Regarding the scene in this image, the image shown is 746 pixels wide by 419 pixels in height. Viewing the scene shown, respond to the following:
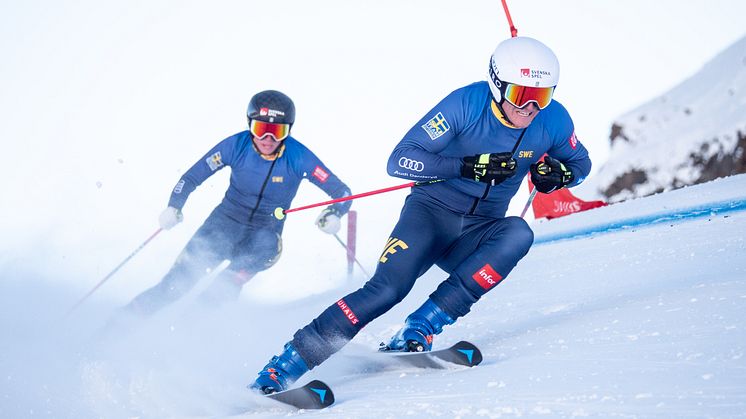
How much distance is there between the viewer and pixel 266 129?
18.4 feet

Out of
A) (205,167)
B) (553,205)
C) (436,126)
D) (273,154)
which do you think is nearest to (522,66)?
(436,126)

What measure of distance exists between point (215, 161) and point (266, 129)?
0.47 metres

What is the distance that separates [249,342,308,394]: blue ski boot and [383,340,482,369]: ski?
1.47ft

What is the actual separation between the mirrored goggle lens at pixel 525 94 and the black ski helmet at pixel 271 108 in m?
2.26

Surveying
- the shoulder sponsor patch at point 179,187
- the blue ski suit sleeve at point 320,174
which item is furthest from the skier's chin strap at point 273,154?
the shoulder sponsor patch at point 179,187

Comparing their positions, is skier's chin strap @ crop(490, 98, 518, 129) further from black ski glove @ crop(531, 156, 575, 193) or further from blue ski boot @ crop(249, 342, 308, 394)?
blue ski boot @ crop(249, 342, 308, 394)

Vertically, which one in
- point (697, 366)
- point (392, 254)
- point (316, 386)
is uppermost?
point (392, 254)

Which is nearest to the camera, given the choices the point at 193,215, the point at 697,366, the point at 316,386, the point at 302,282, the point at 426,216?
the point at 697,366

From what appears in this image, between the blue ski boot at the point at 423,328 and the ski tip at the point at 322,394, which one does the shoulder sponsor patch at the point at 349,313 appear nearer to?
the blue ski boot at the point at 423,328

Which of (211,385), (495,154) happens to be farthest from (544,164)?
(211,385)

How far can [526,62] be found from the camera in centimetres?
369

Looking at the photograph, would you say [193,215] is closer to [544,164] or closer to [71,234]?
[71,234]

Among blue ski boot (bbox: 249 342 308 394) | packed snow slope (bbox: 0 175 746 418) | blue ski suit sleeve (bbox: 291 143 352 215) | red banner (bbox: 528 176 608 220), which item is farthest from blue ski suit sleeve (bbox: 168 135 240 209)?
red banner (bbox: 528 176 608 220)

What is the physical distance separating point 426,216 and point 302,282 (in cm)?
373
